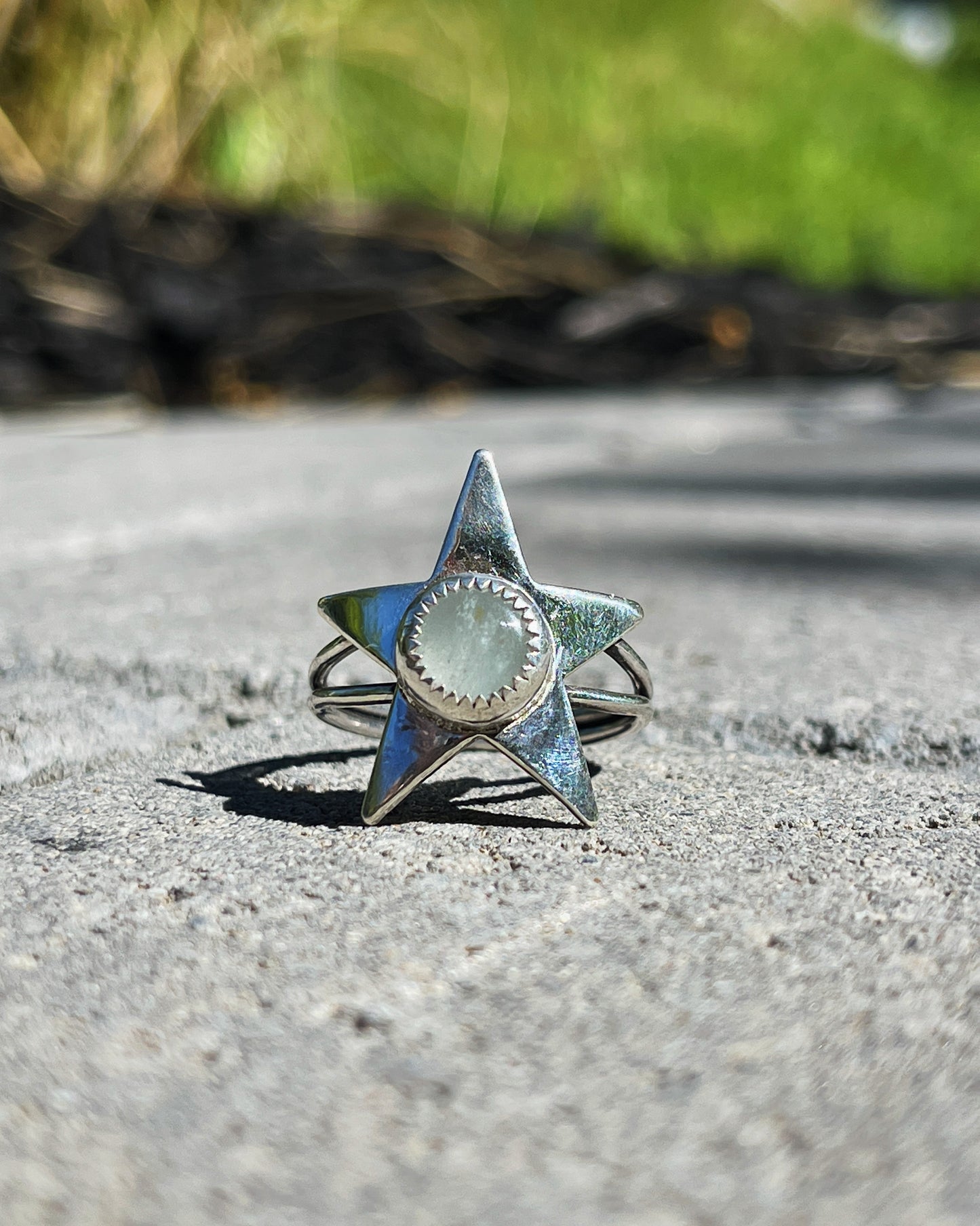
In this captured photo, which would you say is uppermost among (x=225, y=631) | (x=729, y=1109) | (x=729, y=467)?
(x=729, y=467)

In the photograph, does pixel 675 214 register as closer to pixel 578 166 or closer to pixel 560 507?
pixel 578 166

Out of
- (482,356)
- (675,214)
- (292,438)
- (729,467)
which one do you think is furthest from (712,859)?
(675,214)

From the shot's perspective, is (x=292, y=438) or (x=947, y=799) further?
(x=292, y=438)

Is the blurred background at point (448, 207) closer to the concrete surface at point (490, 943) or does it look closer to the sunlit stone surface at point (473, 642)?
the concrete surface at point (490, 943)

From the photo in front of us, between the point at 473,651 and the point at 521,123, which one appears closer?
the point at 473,651

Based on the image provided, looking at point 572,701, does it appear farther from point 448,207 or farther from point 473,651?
point 448,207

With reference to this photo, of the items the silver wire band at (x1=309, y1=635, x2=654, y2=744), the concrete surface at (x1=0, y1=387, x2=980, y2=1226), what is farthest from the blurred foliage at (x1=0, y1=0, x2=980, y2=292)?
the silver wire band at (x1=309, y1=635, x2=654, y2=744)

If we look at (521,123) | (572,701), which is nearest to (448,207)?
(521,123)
